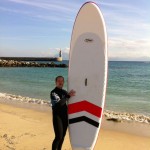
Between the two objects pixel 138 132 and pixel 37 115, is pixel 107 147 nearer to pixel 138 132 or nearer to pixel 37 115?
pixel 138 132

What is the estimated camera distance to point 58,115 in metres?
4.65

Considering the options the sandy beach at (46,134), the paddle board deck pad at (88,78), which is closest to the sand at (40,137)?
the sandy beach at (46,134)

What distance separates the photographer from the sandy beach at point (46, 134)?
19.9ft

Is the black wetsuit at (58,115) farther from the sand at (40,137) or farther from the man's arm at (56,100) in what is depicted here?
the sand at (40,137)

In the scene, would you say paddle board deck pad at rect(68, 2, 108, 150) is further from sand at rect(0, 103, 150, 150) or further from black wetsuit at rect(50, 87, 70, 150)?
sand at rect(0, 103, 150, 150)

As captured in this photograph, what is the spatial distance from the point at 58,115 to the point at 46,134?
244 cm

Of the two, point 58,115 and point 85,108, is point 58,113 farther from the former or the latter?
point 85,108

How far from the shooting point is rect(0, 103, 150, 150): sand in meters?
6.03

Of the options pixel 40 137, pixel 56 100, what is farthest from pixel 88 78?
pixel 40 137

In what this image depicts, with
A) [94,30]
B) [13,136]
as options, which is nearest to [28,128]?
[13,136]

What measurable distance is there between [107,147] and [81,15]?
8.53 feet

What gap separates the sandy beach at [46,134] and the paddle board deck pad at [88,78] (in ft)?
2.73

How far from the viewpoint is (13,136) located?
6.50 metres

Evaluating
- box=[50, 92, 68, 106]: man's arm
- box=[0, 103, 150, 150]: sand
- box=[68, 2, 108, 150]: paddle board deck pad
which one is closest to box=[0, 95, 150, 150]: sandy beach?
box=[0, 103, 150, 150]: sand
